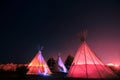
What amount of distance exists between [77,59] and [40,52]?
13.6 meters

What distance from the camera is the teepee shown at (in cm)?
2084

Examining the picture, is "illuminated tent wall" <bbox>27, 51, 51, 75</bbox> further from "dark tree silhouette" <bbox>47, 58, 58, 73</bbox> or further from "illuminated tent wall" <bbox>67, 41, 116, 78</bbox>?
"illuminated tent wall" <bbox>67, 41, 116, 78</bbox>

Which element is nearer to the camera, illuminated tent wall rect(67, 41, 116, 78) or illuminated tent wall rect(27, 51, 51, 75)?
illuminated tent wall rect(67, 41, 116, 78)

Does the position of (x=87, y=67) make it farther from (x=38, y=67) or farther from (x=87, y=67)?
(x=38, y=67)

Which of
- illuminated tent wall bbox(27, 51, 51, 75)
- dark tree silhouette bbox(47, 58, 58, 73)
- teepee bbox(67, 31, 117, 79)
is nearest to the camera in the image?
teepee bbox(67, 31, 117, 79)

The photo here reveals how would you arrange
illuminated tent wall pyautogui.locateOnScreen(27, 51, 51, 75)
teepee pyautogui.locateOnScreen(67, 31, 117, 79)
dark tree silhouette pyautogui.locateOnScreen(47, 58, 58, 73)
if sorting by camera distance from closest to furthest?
1. teepee pyautogui.locateOnScreen(67, 31, 117, 79)
2. illuminated tent wall pyautogui.locateOnScreen(27, 51, 51, 75)
3. dark tree silhouette pyautogui.locateOnScreen(47, 58, 58, 73)

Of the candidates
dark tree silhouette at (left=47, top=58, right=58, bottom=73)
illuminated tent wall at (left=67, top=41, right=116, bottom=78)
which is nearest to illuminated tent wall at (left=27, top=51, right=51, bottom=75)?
dark tree silhouette at (left=47, top=58, right=58, bottom=73)

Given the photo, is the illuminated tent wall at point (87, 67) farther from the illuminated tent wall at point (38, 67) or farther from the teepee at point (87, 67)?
the illuminated tent wall at point (38, 67)

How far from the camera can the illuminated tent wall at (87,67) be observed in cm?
2086

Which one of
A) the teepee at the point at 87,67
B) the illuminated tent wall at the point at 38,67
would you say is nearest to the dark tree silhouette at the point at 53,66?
the illuminated tent wall at the point at 38,67

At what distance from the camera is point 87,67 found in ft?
70.0

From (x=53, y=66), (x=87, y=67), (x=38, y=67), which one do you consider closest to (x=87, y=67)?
(x=87, y=67)

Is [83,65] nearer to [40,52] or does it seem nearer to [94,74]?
[94,74]

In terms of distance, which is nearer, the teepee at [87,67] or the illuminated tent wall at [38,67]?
the teepee at [87,67]
